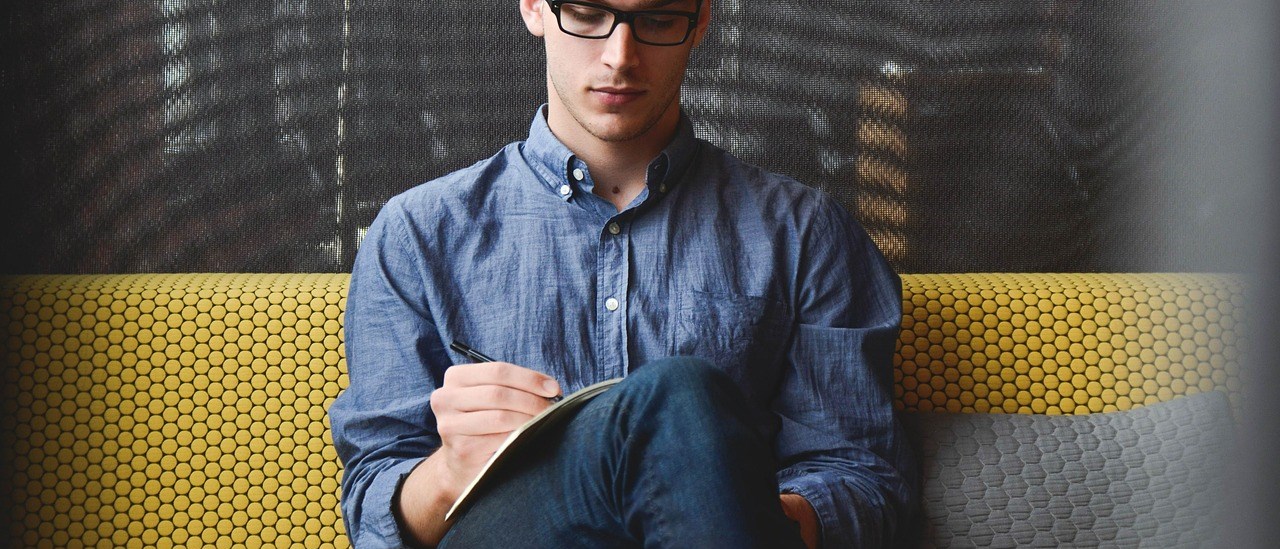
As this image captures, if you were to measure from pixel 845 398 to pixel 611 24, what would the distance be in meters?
0.38

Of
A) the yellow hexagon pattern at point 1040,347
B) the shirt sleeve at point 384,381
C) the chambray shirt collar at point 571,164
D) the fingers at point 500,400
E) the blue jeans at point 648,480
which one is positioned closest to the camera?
the blue jeans at point 648,480

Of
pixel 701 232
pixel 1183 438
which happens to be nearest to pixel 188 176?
pixel 701 232

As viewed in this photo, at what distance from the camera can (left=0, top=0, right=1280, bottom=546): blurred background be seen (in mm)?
1089

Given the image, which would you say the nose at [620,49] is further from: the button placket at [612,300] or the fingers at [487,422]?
the fingers at [487,422]

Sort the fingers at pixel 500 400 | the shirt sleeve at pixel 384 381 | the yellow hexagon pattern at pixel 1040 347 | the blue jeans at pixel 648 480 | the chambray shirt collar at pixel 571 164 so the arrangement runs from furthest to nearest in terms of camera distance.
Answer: the yellow hexagon pattern at pixel 1040 347, the chambray shirt collar at pixel 571 164, the shirt sleeve at pixel 384 381, the fingers at pixel 500 400, the blue jeans at pixel 648 480

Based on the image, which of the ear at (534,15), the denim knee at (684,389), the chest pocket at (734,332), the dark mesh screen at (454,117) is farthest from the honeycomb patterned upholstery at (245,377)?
the denim knee at (684,389)

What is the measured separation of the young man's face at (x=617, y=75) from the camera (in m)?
0.84

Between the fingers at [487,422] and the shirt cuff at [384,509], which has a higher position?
the fingers at [487,422]

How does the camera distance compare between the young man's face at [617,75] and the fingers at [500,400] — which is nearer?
the fingers at [500,400]

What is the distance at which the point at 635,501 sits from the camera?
23.1 inches

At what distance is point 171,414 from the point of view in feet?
3.15

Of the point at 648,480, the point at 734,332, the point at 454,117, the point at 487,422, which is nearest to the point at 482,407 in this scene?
the point at 487,422

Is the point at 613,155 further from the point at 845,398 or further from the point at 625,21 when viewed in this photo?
the point at 845,398

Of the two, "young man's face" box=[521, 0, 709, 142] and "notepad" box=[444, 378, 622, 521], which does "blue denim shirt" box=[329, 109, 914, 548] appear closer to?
"young man's face" box=[521, 0, 709, 142]
